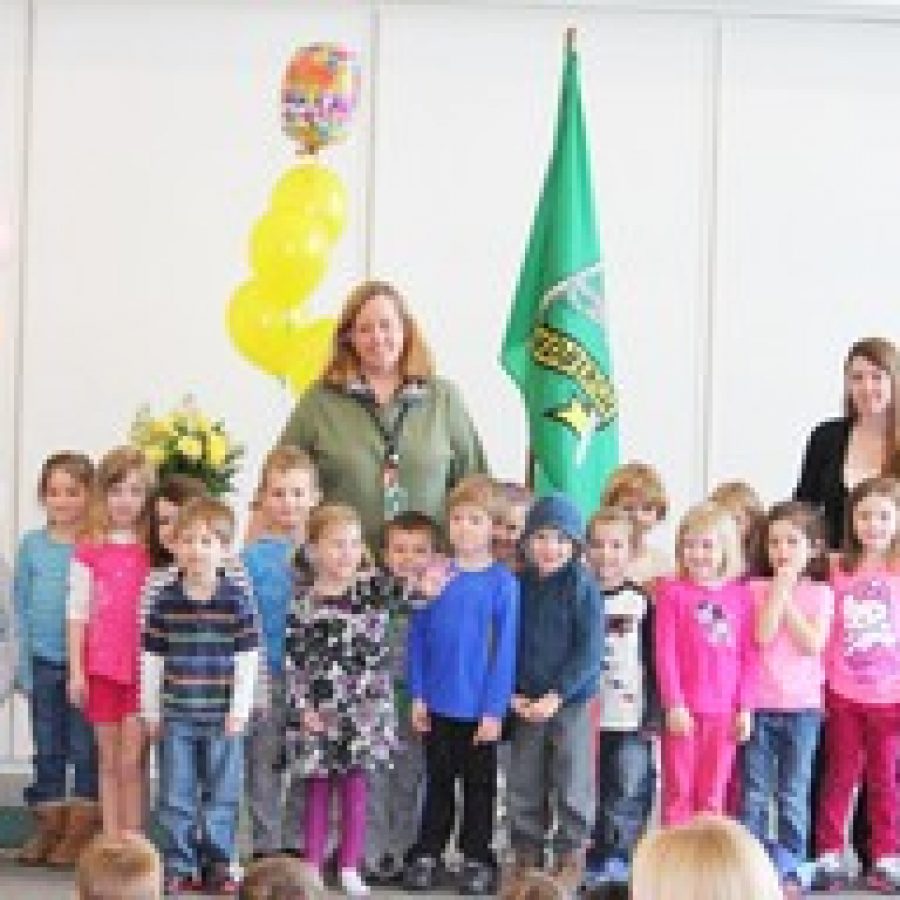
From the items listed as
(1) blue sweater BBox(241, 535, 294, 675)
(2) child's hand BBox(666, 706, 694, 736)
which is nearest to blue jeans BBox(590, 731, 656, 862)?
(2) child's hand BBox(666, 706, 694, 736)

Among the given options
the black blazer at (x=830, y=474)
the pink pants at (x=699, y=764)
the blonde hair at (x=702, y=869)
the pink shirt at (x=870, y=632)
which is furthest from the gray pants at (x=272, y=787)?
the blonde hair at (x=702, y=869)

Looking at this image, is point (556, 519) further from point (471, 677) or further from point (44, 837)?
point (44, 837)

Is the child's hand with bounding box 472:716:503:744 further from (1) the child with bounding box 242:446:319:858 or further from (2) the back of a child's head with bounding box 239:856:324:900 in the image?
(2) the back of a child's head with bounding box 239:856:324:900

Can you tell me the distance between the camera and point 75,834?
6.05 m

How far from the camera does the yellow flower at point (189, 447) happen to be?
251 inches

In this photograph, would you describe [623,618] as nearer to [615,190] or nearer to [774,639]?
[774,639]

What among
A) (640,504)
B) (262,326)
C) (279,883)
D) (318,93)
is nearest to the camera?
(279,883)

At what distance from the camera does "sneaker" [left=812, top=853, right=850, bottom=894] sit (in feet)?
19.8

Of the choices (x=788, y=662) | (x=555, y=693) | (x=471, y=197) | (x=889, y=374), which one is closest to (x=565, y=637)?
(x=555, y=693)

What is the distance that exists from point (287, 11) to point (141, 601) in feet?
11.2

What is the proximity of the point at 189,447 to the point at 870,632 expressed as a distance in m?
1.89

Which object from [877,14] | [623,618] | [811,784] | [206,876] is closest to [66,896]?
[206,876]

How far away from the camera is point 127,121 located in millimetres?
8539

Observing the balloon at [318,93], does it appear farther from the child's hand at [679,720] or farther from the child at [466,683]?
the child's hand at [679,720]
